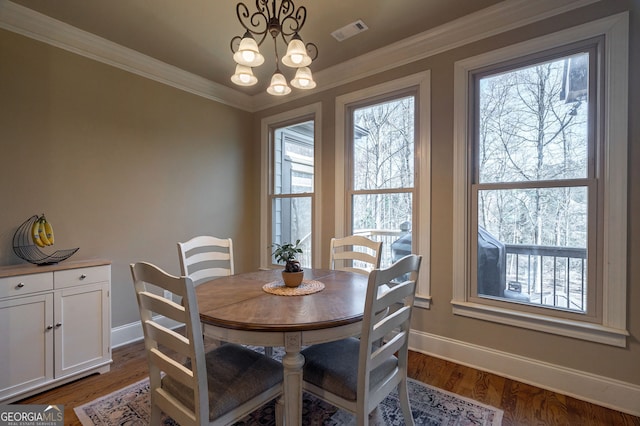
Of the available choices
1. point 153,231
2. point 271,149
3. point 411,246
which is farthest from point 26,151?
point 411,246

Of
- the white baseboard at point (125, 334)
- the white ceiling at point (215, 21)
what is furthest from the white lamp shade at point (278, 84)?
the white baseboard at point (125, 334)

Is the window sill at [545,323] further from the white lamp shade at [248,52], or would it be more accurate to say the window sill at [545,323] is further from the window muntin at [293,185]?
the white lamp shade at [248,52]

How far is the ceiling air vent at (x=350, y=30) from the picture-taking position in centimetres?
229

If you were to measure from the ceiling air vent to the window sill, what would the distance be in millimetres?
2302

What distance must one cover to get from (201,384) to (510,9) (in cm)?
289

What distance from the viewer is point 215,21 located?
228 cm

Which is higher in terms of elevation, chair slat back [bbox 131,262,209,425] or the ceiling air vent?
the ceiling air vent

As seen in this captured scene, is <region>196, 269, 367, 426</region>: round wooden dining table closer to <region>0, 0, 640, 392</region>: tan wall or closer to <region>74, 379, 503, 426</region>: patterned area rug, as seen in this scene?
<region>74, 379, 503, 426</region>: patterned area rug

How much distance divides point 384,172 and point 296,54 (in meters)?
1.51

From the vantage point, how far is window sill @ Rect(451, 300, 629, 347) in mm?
1792

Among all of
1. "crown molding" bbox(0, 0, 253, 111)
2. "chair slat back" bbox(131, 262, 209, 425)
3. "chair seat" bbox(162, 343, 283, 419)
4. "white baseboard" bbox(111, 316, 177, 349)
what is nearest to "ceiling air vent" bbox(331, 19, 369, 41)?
"crown molding" bbox(0, 0, 253, 111)

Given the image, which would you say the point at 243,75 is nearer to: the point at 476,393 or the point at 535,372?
the point at 476,393

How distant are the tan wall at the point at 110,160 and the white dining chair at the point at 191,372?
171 centimetres

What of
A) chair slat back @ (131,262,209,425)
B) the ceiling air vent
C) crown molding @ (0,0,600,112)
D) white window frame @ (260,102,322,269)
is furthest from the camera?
white window frame @ (260,102,322,269)
